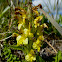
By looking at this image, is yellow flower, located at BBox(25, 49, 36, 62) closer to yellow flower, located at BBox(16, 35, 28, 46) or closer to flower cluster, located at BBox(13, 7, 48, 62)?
flower cluster, located at BBox(13, 7, 48, 62)

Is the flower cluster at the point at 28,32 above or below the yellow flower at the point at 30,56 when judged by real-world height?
above

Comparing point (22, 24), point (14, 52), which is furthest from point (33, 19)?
point (14, 52)

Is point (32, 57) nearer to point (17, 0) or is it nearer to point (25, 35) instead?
point (25, 35)

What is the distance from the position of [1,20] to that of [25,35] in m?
0.78

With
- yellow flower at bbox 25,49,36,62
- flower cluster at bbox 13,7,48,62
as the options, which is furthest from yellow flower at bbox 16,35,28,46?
yellow flower at bbox 25,49,36,62

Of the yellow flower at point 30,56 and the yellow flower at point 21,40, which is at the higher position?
the yellow flower at point 21,40

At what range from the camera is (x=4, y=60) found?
1.08m

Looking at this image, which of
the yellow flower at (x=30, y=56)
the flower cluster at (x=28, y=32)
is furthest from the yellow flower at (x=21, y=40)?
the yellow flower at (x=30, y=56)

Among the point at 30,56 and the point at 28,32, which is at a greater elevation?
the point at 28,32

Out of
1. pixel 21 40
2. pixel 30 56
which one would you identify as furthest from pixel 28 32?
pixel 30 56

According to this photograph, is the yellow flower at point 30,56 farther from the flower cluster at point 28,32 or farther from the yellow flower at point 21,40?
the yellow flower at point 21,40

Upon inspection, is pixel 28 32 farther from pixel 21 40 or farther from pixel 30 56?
pixel 30 56

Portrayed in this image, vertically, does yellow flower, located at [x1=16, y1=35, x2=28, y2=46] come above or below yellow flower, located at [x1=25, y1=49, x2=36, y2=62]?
above

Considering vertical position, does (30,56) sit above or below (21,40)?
below
